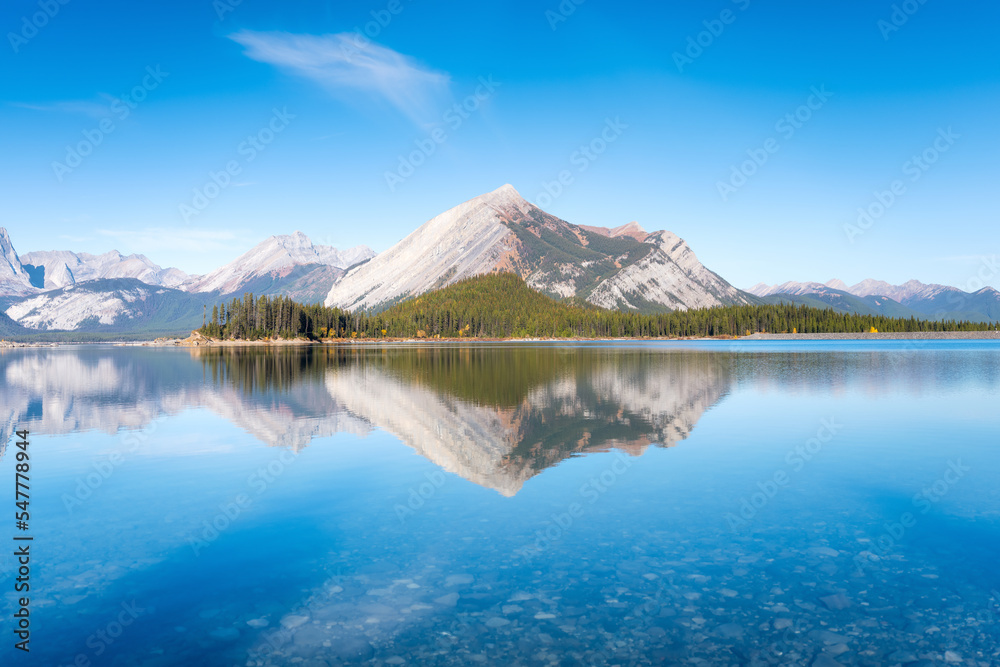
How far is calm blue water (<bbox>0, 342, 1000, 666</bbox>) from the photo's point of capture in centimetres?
1112

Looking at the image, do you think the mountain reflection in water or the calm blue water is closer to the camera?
the calm blue water

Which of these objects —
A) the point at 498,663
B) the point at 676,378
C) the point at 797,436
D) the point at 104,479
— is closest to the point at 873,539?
the point at 498,663

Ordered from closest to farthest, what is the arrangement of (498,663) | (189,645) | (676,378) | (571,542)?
(498,663), (189,645), (571,542), (676,378)

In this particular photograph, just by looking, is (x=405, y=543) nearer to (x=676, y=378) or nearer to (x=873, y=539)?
(x=873, y=539)

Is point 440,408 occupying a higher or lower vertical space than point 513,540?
higher

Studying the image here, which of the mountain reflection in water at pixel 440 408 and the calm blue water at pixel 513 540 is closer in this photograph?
the calm blue water at pixel 513 540

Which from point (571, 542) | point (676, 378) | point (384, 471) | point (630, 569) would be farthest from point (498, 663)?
point (676, 378)

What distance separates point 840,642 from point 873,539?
663cm

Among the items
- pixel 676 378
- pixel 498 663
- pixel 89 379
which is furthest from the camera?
pixel 89 379

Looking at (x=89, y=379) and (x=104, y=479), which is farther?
(x=89, y=379)

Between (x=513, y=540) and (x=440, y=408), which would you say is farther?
(x=440, y=408)

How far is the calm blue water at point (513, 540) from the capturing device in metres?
11.1

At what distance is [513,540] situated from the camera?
53.4 feet

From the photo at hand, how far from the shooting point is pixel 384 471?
79.9ft
